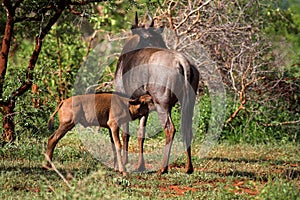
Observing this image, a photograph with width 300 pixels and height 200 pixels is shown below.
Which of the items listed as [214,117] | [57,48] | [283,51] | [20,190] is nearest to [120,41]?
[57,48]

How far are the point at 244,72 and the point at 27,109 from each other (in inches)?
208

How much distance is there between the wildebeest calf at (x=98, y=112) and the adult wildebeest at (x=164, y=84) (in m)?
0.23

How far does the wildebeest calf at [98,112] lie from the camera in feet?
28.1

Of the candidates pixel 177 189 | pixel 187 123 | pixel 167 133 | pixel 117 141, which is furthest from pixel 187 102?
pixel 177 189

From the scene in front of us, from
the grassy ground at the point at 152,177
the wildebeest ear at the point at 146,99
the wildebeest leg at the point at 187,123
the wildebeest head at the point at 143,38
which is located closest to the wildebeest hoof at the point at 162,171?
the grassy ground at the point at 152,177

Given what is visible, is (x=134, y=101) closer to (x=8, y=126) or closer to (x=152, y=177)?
(x=152, y=177)

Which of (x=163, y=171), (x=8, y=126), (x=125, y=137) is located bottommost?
(x=163, y=171)

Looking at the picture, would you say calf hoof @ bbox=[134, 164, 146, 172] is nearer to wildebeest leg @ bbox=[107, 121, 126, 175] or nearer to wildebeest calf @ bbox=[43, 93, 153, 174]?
wildebeest calf @ bbox=[43, 93, 153, 174]

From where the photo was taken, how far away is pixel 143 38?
10.3 meters

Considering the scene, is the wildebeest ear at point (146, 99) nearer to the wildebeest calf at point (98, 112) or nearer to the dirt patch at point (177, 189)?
the wildebeest calf at point (98, 112)

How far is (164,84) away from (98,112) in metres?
1.04

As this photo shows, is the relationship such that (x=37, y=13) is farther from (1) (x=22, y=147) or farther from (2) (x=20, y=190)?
(2) (x=20, y=190)

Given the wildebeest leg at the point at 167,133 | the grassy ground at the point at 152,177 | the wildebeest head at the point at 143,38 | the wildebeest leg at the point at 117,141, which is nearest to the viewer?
the grassy ground at the point at 152,177

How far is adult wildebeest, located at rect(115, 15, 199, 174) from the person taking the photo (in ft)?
28.6
